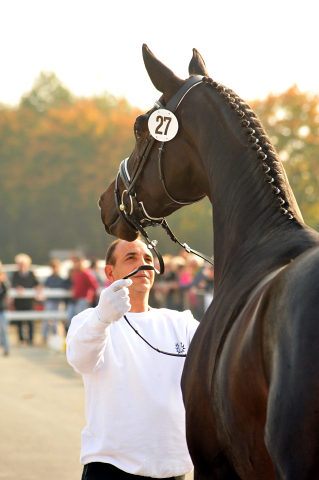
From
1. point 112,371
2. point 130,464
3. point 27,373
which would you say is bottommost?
point 27,373

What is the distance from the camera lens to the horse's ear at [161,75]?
10.4 feet

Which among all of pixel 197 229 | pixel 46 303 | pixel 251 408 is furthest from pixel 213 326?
pixel 197 229

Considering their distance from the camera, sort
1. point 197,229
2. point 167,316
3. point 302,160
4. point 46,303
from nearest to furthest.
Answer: point 167,316 → point 46,303 → point 302,160 → point 197,229

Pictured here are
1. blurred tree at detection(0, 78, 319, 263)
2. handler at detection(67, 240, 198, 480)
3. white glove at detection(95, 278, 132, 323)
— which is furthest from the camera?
blurred tree at detection(0, 78, 319, 263)

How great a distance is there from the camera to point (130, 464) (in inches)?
117

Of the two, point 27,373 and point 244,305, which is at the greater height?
point 244,305

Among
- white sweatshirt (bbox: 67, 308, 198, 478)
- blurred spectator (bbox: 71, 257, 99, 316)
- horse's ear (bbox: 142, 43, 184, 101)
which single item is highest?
horse's ear (bbox: 142, 43, 184, 101)

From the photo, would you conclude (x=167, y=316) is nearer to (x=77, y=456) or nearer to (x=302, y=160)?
(x=77, y=456)

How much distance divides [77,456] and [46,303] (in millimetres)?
10190

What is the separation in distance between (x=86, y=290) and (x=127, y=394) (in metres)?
10.7

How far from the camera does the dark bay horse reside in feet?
5.94

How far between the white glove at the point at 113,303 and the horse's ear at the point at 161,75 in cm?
103

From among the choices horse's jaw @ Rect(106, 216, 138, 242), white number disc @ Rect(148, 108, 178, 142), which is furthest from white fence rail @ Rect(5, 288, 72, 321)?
white number disc @ Rect(148, 108, 178, 142)

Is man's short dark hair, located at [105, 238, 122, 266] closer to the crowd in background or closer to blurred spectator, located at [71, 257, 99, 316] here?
the crowd in background
